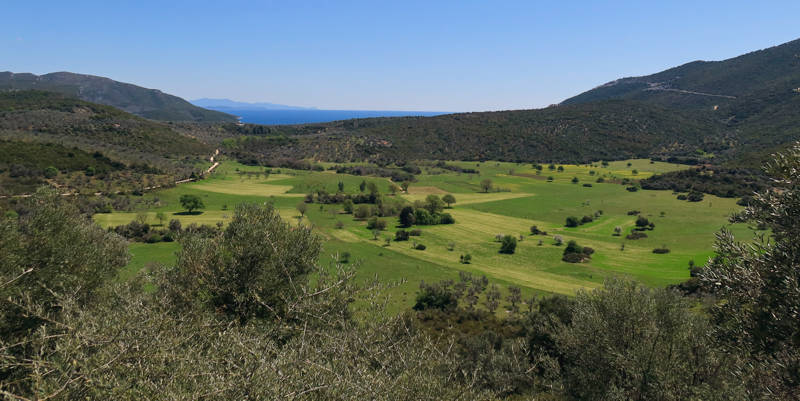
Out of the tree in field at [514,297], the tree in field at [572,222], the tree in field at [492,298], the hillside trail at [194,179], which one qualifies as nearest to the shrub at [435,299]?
the tree in field at [492,298]

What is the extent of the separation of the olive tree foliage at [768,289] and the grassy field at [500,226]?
19258mm

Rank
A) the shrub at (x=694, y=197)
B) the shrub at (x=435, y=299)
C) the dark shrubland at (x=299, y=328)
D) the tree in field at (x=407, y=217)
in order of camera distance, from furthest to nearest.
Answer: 1. the shrub at (x=694, y=197)
2. the tree in field at (x=407, y=217)
3. the shrub at (x=435, y=299)
4. the dark shrubland at (x=299, y=328)

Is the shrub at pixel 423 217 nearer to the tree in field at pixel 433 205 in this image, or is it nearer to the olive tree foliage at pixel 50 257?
the tree in field at pixel 433 205

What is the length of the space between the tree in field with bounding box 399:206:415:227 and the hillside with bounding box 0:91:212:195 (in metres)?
67.9

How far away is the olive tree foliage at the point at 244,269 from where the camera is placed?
63.7 feet

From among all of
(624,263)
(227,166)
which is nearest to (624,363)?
(624,263)

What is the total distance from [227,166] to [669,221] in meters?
148

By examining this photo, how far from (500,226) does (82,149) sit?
4673 inches

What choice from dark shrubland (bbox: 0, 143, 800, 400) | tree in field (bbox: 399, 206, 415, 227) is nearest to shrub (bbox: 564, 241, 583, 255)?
tree in field (bbox: 399, 206, 415, 227)

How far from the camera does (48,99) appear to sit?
195 metres

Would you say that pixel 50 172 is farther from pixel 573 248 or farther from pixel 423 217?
pixel 573 248

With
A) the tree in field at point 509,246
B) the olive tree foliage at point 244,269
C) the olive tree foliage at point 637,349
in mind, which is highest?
the olive tree foliage at point 244,269

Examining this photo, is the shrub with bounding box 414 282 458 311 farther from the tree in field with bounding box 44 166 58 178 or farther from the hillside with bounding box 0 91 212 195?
the tree in field with bounding box 44 166 58 178

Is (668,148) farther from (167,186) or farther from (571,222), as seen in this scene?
(167,186)
